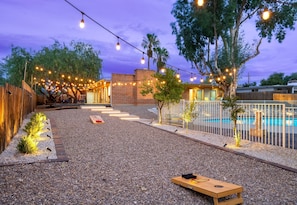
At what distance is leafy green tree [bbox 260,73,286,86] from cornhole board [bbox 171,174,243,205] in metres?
48.3

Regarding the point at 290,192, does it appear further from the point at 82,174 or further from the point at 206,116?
the point at 206,116

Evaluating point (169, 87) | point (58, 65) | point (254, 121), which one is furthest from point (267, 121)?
point (58, 65)

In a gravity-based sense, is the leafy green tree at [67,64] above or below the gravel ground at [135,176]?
above

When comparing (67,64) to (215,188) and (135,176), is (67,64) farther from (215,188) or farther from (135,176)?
(215,188)

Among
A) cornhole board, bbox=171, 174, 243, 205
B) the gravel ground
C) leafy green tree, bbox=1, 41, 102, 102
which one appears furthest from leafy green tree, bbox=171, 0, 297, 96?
cornhole board, bbox=171, 174, 243, 205

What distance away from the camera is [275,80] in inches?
1869

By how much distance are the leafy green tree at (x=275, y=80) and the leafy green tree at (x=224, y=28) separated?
26.2 meters

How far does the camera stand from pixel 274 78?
48562 millimetres

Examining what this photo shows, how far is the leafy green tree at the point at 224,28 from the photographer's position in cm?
2075

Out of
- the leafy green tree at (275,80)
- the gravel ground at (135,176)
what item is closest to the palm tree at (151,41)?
the leafy green tree at (275,80)

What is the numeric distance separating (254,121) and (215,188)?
652 centimetres

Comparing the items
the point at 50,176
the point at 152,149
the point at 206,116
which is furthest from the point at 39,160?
the point at 206,116

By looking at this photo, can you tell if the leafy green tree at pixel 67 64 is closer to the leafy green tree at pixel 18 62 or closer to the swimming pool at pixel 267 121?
the leafy green tree at pixel 18 62

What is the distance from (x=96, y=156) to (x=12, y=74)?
84.7ft
